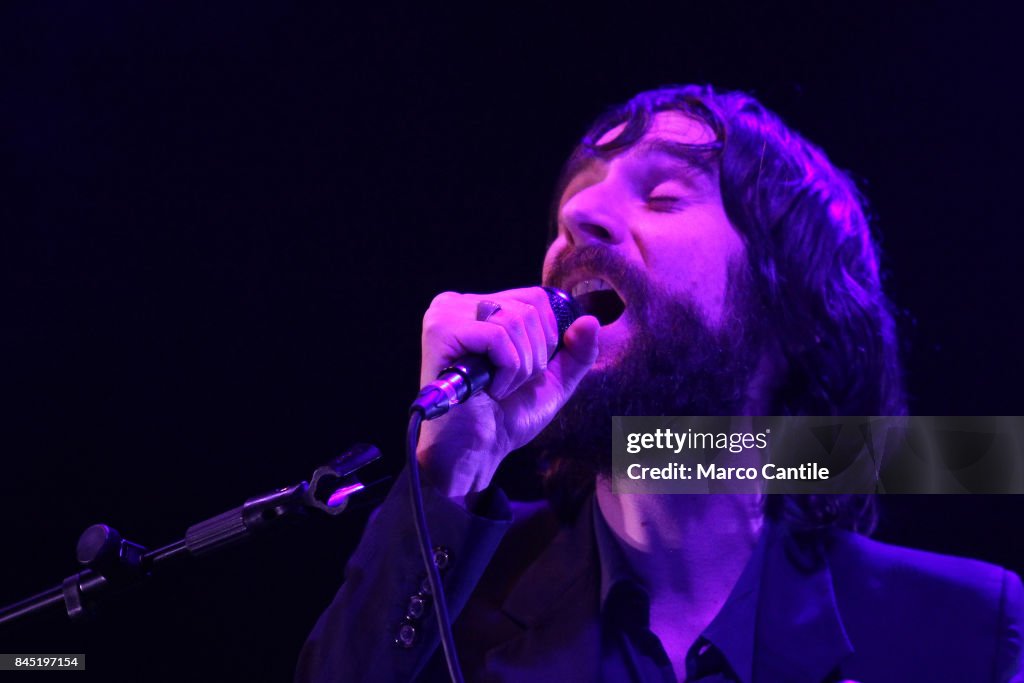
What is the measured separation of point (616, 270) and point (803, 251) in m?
0.58

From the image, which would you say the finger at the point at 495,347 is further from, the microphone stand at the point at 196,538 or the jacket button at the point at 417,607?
the jacket button at the point at 417,607

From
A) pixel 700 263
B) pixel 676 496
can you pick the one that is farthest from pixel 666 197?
pixel 676 496

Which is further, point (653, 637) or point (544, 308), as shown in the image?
point (653, 637)

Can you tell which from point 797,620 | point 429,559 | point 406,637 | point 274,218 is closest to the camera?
point 429,559

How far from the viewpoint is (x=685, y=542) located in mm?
1602

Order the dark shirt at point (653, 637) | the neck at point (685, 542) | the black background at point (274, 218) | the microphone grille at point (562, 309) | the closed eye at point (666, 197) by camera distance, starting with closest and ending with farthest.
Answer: the microphone grille at point (562, 309), the dark shirt at point (653, 637), the neck at point (685, 542), the closed eye at point (666, 197), the black background at point (274, 218)

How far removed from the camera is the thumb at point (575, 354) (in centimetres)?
133

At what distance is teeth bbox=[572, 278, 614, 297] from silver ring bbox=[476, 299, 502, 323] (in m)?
0.47

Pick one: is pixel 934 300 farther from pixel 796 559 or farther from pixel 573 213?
pixel 573 213

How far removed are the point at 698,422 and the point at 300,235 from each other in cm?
116

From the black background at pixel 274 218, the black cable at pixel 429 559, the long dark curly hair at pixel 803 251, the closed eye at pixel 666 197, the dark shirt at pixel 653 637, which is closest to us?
the black cable at pixel 429 559

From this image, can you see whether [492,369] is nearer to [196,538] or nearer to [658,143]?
[196,538]

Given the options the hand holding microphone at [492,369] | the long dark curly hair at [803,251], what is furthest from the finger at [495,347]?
the long dark curly hair at [803,251]

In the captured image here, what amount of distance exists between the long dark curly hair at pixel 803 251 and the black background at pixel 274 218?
0.07 metres
